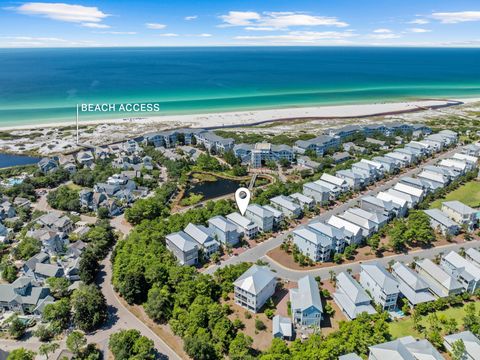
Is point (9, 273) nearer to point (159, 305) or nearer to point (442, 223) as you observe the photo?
point (159, 305)

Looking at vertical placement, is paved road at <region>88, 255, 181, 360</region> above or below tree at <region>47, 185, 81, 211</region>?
below

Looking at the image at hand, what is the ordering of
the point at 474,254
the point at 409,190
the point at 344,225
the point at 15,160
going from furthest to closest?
the point at 15,160, the point at 409,190, the point at 344,225, the point at 474,254

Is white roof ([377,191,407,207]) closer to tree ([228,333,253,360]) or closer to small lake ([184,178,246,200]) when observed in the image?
small lake ([184,178,246,200])

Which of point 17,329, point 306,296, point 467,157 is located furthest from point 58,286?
point 467,157

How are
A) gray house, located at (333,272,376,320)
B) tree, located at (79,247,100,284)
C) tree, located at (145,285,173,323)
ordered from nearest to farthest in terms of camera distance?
1. gray house, located at (333,272,376,320)
2. tree, located at (145,285,173,323)
3. tree, located at (79,247,100,284)

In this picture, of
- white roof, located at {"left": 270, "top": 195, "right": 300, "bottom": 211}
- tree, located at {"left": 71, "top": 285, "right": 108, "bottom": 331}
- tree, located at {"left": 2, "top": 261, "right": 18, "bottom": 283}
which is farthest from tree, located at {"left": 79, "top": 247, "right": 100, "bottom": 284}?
white roof, located at {"left": 270, "top": 195, "right": 300, "bottom": 211}
